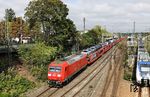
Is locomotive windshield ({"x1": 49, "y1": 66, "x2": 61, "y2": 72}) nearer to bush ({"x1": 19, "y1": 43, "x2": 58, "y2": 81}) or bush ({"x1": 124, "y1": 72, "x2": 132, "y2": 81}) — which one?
bush ({"x1": 19, "y1": 43, "x2": 58, "y2": 81})

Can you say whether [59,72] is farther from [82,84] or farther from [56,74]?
[82,84]

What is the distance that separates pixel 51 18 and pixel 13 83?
1829 cm

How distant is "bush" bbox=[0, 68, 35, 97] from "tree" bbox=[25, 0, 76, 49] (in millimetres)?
13428

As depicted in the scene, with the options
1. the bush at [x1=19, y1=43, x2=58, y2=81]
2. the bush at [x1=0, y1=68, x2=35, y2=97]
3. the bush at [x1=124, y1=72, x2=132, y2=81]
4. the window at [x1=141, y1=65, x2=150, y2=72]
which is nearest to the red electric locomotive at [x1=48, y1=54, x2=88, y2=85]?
the bush at [x1=0, y1=68, x2=35, y2=97]

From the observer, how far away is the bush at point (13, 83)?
34756 millimetres

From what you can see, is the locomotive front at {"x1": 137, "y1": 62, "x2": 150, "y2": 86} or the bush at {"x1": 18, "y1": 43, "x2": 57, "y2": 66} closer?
the locomotive front at {"x1": 137, "y1": 62, "x2": 150, "y2": 86}

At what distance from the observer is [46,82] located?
131 ft

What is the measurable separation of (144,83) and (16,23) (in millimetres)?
63711

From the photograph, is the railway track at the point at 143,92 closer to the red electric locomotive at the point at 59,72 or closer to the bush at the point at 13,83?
the red electric locomotive at the point at 59,72

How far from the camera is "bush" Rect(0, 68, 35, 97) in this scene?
114ft

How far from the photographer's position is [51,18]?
172 feet

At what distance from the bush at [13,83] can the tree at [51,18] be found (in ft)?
44.1

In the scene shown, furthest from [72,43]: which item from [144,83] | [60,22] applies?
[144,83]

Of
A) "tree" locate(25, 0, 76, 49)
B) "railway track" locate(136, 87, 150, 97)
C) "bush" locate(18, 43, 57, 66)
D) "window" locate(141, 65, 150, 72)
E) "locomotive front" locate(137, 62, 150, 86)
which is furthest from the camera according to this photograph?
"tree" locate(25, 0, 76, 49)
